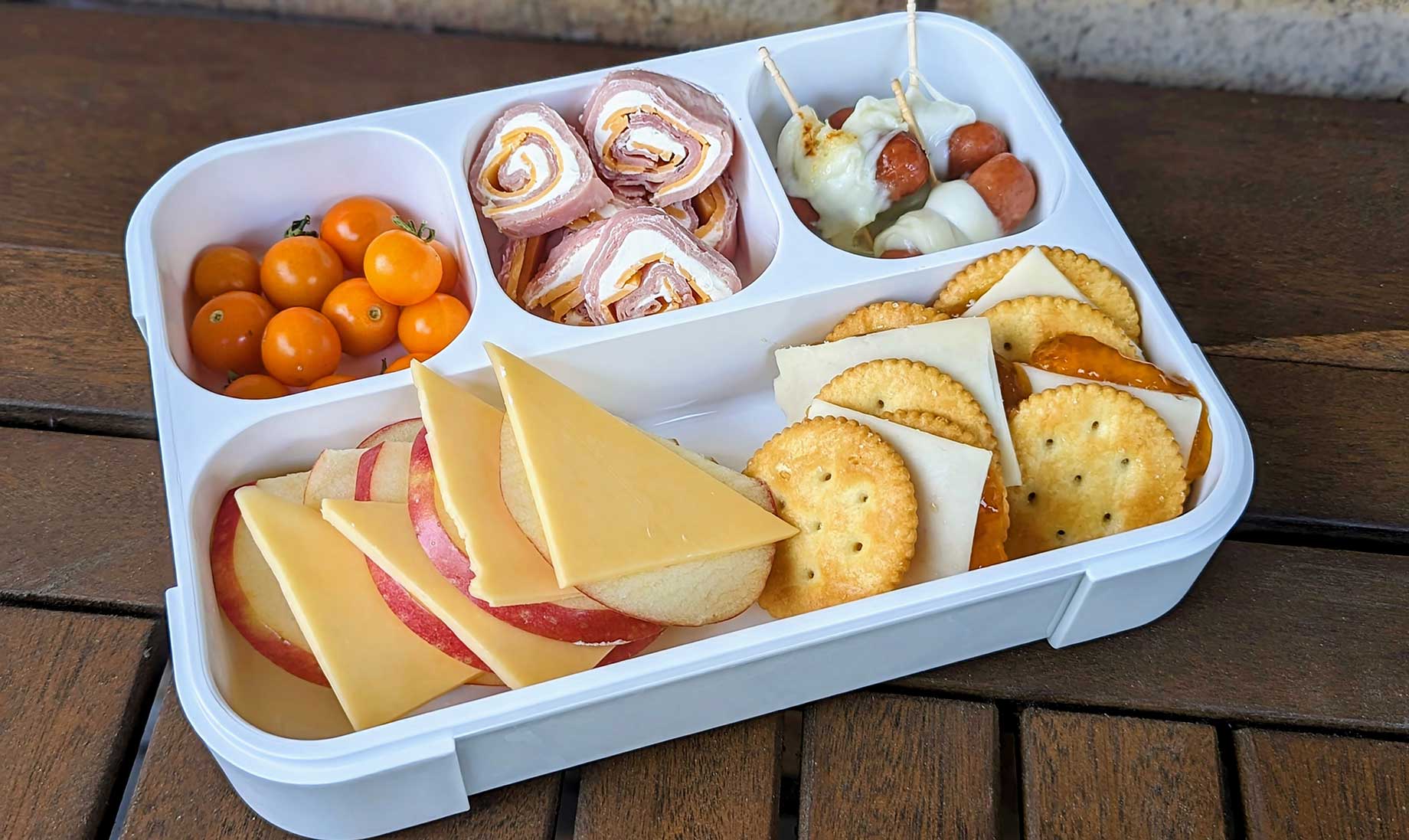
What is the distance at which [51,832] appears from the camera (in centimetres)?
100

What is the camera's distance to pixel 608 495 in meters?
1.04

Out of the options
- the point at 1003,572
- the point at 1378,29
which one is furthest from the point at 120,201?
the point at 1378,29

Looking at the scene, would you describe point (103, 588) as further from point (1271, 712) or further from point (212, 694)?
point (1271, 712)

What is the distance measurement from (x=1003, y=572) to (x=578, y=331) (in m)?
0.50

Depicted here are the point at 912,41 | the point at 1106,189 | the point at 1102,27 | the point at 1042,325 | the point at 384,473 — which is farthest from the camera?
the point at 1102,27

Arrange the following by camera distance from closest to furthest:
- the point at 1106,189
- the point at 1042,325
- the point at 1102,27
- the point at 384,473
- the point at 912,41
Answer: the point at 384,473 → the point at 1042,325 → the point at 912,41 → the point at 1106,189 → the point at 1102,27

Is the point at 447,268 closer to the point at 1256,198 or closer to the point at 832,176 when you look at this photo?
the point at 832,176

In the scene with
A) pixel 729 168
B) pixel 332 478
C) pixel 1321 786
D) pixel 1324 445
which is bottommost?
pixel 1321 786

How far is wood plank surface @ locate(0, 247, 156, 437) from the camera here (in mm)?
1283

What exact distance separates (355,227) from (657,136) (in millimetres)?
376

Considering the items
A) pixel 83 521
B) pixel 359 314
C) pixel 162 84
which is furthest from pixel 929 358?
pixel 162 84

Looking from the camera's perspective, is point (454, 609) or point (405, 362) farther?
point (405, 362)

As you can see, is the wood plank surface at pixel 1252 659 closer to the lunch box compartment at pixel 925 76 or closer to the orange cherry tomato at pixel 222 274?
the lunch box compartment at pixel 925 76

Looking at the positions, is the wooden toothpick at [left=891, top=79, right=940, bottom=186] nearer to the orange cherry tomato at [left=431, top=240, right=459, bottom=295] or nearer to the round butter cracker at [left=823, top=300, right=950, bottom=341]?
the round butter cracker at [left=823, top=300, right=950, bottom=341]
